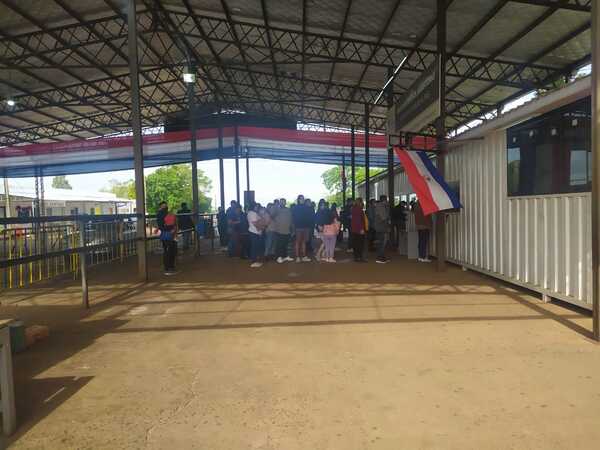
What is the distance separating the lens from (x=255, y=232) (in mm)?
11297

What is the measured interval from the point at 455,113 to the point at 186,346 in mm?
19127

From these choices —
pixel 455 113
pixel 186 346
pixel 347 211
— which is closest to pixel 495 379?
pixel 186 346

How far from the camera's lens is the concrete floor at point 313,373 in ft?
8.86

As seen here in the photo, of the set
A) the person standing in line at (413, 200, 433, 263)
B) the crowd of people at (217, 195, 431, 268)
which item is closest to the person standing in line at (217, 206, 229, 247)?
the crowd of people at (217, 195, 431, 268)

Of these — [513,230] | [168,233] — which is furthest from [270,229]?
[513,230]

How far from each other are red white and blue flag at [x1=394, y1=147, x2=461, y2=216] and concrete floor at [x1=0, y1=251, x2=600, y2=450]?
183 cm

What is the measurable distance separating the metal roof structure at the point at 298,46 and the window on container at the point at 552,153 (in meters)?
3.82

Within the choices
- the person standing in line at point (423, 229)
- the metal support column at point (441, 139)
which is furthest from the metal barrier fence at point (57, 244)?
the person standing in line at point (423, 229)

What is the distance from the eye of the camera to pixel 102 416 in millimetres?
2975

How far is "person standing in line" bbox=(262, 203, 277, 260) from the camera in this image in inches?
432

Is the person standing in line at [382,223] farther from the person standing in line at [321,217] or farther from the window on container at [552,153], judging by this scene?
the window on container at [552,153]

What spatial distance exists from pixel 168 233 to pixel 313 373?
655 centimetres

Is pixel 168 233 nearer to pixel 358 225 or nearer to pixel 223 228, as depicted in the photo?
pixel 358 225

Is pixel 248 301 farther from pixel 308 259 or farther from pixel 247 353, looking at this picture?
pixel 308 259
